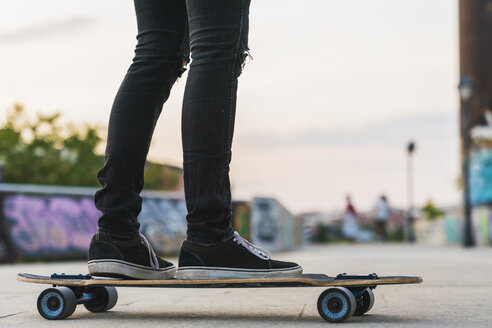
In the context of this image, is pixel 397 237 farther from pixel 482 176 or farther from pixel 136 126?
pixel 136 126

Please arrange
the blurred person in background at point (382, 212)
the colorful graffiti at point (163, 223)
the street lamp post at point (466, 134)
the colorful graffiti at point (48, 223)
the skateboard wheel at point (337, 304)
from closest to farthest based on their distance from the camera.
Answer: the skateboard wheel at point (337, 304) < the colorful graffiti at point (48, 223) < the colorful graffiti at point (163, 223) < the street lamp post at point (466, 134) < the blurred person in background at point (382, 212)

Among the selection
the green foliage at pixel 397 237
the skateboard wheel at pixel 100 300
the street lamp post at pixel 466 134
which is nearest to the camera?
the skateboard wheel at pixel 100 300

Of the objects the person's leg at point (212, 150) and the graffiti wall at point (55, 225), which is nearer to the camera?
the person's leg at point (212, 150)

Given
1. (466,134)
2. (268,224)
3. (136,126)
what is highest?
(466,134)

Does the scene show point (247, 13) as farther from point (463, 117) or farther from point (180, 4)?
point (463, 117)

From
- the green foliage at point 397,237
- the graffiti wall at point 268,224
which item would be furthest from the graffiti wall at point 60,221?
the green foliage at point 397,237

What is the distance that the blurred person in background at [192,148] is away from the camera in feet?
9.33

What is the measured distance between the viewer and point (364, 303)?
301cm

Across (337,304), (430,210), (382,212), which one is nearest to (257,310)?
(337,304)

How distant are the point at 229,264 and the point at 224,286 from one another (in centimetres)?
10

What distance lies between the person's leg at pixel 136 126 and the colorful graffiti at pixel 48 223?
11.7 m

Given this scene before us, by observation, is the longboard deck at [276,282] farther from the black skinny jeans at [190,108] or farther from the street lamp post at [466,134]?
the street lamp post at [466,134]

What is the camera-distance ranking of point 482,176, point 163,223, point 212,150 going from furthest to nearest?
point 482,176, point 163,223, point 212,150

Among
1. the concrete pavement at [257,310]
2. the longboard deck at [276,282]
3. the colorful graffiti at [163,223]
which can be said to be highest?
the colorful graffiti at [163,223]
